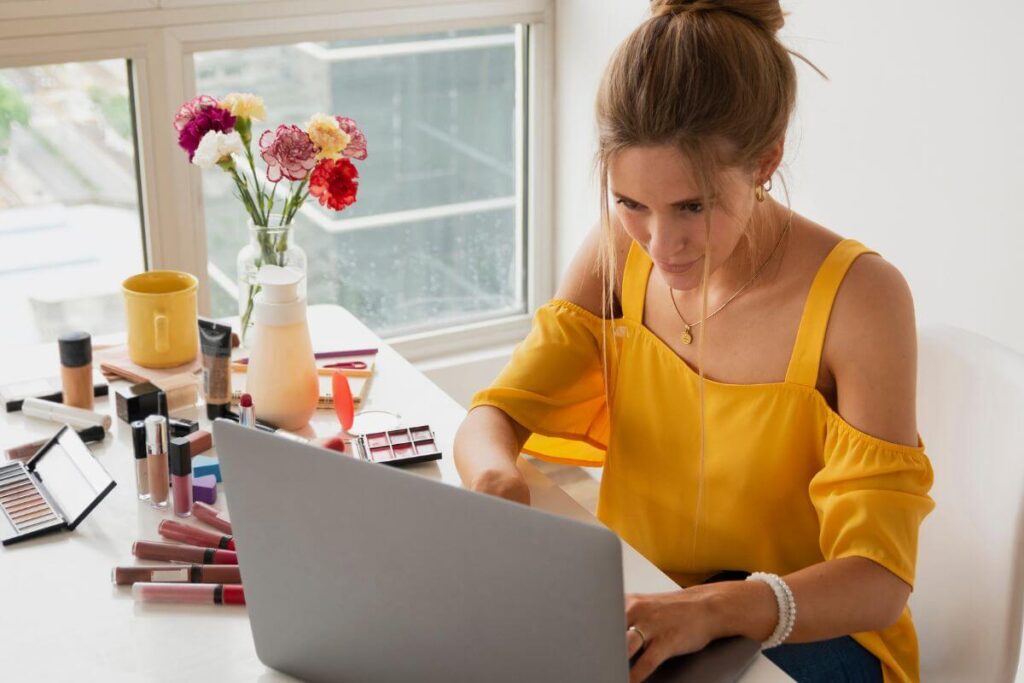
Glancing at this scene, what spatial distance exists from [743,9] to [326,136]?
0.62m

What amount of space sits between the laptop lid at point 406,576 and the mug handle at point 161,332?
672 millimetres

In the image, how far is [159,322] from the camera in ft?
5.28

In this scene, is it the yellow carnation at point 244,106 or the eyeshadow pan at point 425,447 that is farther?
the yellow carnation at point 244,106

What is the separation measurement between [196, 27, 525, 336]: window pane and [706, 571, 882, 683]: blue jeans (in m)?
1.59

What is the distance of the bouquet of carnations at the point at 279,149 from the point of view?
1.56m

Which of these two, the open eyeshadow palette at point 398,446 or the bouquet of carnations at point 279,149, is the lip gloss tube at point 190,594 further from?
the bouquet of carnations at point 279,149

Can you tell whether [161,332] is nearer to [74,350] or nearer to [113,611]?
[74,350]

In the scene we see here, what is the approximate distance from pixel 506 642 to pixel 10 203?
172cm

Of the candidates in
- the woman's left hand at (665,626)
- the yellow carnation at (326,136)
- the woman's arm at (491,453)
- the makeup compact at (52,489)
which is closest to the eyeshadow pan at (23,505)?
the makeup compact at (52,489)

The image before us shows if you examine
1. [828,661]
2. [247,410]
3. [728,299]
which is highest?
[728,299]

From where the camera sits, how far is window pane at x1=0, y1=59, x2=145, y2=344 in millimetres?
2178

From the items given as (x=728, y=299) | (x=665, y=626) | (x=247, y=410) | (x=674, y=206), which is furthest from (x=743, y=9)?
Result: (x=247, y=410)

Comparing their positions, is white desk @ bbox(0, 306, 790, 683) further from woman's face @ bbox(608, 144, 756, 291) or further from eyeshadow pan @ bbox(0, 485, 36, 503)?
woman's face @ bbox(608, 144, 756, 291)

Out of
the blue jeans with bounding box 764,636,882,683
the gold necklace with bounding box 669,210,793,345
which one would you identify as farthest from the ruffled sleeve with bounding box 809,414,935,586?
the gold necklace with bounding box 669,210,793,345
